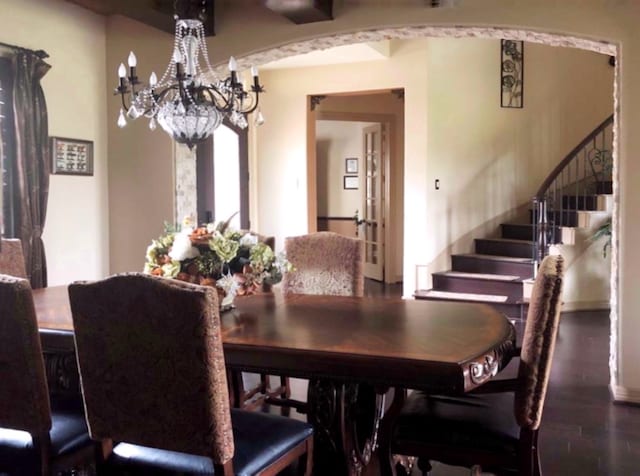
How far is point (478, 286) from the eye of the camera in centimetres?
630

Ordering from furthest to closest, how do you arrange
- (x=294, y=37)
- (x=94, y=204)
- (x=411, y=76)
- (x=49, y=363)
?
(x=411, y=76), (x=94, y=204), (x=294, y=37), (x=49, y=363)

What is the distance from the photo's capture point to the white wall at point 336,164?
9617mm

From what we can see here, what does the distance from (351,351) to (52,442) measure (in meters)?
1.07

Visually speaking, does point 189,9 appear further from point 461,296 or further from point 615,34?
point 461,296

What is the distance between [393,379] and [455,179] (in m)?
5.23

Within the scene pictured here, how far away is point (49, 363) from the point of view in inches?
98.7

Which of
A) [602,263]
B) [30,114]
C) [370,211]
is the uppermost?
[30,114]

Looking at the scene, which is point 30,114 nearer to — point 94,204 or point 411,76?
point 94,204

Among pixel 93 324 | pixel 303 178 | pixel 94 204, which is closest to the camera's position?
pixel 93 324

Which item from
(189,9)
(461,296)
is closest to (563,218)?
(461,296)

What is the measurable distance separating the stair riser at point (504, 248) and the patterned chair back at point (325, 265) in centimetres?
375

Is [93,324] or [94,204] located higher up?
[94,204]

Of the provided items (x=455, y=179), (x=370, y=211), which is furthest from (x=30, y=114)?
(x=370, y=211)

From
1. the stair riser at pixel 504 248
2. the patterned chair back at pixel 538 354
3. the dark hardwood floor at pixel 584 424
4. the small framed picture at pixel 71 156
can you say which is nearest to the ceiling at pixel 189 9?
the small framed picture at pixel 71 156
